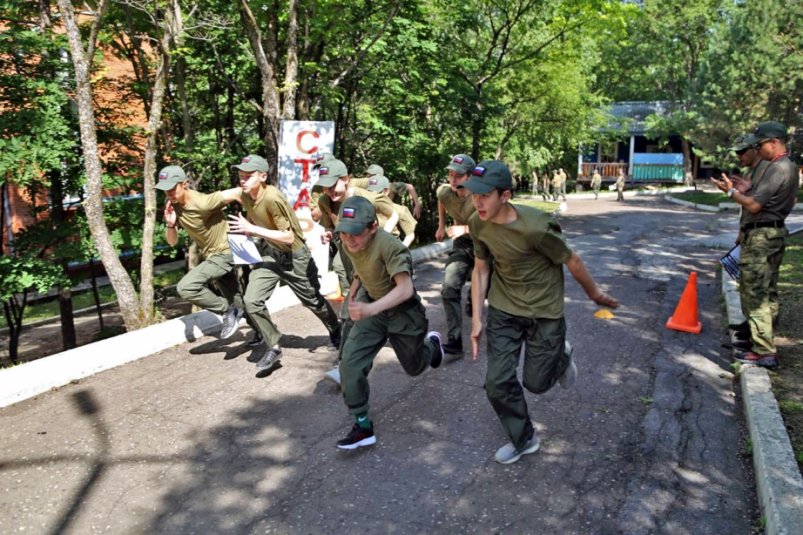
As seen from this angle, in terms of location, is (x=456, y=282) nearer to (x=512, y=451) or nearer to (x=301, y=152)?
(x=512, y=451)

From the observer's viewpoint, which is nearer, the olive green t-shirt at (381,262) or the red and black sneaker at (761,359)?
the olive green t-shirt at (381,262)

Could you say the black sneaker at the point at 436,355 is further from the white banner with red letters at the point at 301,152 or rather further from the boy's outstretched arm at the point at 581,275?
the white banner with red letters at the point at 301,152

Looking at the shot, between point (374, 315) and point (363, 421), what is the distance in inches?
30.9

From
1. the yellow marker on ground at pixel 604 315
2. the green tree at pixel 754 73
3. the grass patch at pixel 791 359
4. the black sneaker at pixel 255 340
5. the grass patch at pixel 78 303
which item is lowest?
the grass patch at pixel 78 303

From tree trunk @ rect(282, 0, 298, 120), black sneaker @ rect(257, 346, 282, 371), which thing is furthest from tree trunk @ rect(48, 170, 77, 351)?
black sneaker @ rect(257, 346, 282, 371)

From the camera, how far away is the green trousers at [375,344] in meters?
4.46

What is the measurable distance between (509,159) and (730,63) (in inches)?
407

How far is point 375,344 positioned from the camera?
4.55 m

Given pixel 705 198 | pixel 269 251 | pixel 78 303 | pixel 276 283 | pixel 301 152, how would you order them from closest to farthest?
pixel 276 283 → pixel 269 251 → pixel 301 152 → pixel 78 303 → pixel 705 198

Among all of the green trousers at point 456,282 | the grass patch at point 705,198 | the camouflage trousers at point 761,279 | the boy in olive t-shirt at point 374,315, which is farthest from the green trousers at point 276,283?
the grass patch at point 705,198

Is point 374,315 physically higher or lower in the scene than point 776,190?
lower

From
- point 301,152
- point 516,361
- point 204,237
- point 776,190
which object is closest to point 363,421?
point 516,361

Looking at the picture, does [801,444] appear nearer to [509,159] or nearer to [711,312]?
[711,312]

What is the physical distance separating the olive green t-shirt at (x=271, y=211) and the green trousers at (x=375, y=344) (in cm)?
196
